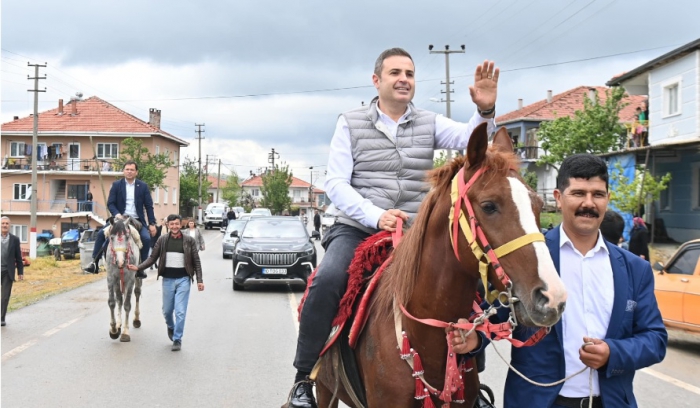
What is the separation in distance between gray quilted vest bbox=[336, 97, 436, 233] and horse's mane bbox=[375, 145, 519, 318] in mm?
614

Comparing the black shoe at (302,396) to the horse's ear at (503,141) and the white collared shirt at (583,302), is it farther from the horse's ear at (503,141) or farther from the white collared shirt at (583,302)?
the horse's ear at (503,141)

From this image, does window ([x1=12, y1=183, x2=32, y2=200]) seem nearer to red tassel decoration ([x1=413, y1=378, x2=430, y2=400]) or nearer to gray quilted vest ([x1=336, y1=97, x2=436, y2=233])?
gray quilted vest ([x1=336, y1=97, x2=436, y2=233])

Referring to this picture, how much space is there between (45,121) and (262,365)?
196ft

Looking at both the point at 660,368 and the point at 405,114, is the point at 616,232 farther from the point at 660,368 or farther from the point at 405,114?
the point at 405,114

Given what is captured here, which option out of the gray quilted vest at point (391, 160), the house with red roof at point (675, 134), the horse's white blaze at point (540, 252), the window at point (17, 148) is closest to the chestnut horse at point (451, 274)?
the horse's white blaze at point (540, 252)

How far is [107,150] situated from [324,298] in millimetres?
60019

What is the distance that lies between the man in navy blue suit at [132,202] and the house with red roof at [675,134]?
51.9 feet

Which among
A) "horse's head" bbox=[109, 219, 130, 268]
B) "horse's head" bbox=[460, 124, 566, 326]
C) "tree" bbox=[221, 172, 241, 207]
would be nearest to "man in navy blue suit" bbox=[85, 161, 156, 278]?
"horse's head" bbox=[109, 219, 130, 268]

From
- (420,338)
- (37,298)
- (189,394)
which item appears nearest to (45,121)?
(37,298)

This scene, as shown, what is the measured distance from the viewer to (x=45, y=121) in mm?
60875

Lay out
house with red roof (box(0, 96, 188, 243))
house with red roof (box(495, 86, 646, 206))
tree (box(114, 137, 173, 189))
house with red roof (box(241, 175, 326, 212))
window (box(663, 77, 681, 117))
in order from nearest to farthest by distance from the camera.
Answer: window (box(663, 77, 681, 117)), house with red roof (box(495, 86, 646, 206)), tree (box(114, 137, 173, 189)), house with red roof (box(0, 96, 188, 243)), house with red roof (box(241, 175, 326, 212))

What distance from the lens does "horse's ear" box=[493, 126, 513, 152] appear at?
10.7 feet

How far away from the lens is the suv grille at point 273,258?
16188mm

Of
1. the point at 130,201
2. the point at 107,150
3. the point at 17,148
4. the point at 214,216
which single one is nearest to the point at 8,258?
the point at 130,201
